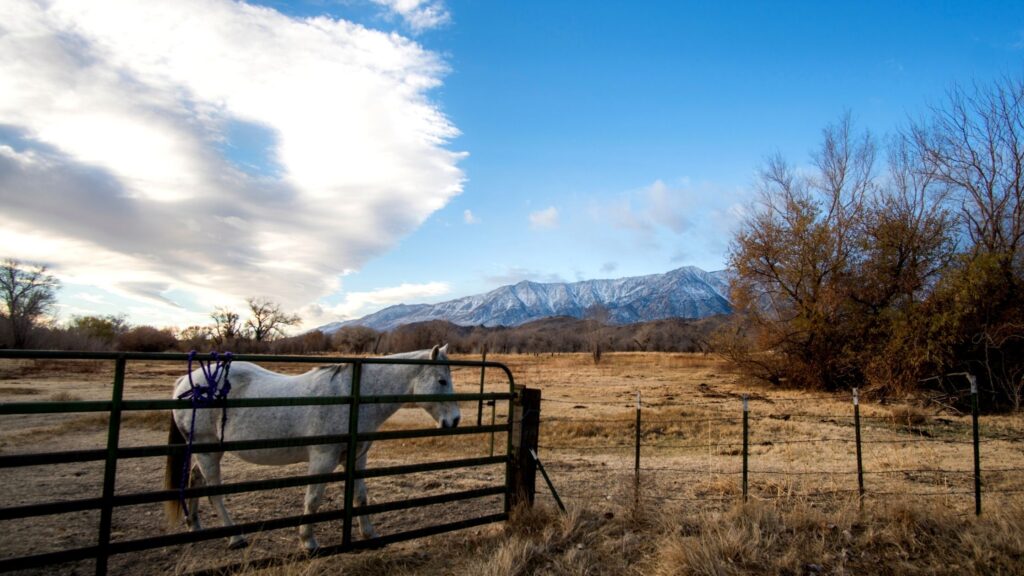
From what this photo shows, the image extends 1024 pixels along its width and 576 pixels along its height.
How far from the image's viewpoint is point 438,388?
17.6ft

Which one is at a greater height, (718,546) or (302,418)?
(302,418)

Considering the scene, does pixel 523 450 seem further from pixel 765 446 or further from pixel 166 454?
pixel 765 446

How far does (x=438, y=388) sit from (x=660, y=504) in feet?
11.5

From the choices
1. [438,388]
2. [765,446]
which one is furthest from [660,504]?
[765,446]

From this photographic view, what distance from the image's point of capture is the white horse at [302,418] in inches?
196

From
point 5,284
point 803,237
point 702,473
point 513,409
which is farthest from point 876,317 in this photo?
point 5,284

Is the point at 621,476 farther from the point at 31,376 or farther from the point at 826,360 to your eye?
the point at 31,376

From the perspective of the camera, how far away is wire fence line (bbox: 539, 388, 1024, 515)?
7465mm

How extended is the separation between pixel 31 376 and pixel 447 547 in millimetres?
36749

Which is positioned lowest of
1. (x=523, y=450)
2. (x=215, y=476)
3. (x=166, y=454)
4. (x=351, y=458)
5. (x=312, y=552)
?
(x=312, y=552)

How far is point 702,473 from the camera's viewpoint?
9.05m

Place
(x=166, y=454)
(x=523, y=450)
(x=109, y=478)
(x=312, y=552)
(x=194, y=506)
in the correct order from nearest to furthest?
(x=109, y=478), (x=166, y=454), (x=312, y=552), (x=194, y=506), (x=523, y=450)

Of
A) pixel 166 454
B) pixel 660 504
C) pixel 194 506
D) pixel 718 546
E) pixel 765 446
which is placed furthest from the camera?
pixel 765 446

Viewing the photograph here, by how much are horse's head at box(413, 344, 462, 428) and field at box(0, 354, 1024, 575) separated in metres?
1.14
